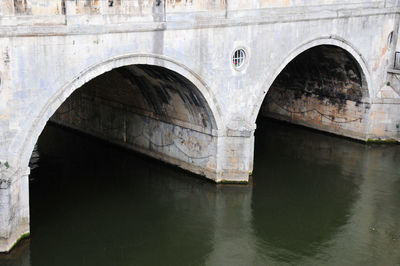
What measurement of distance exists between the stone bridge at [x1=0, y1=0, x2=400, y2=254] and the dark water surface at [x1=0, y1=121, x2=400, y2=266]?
885mm

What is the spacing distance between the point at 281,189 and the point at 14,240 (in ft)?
27.5

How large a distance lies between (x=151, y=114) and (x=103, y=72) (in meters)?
5.31

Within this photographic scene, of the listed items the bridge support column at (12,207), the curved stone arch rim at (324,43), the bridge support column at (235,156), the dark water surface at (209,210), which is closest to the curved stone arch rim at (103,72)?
the bridge support column at (12,207)

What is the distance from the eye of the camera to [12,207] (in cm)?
1321

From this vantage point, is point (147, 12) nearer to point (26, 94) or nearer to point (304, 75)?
point (26, 94)

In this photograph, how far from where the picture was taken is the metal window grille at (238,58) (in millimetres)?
17641

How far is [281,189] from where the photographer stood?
18453 millimetres

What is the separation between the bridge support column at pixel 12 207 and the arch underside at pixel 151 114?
17.7 ft

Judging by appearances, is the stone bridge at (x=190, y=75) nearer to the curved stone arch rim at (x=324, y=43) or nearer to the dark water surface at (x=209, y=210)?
the curved stone arch rim at (x=324, y=43)

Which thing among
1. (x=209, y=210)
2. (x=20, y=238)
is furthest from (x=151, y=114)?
(x=20, y=238)

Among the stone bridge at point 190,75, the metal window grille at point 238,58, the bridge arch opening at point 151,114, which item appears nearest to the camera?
the stone bridge at point 190,75

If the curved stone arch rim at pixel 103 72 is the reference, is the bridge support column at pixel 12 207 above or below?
below

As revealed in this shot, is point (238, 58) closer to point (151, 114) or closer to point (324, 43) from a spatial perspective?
point (151, 114)

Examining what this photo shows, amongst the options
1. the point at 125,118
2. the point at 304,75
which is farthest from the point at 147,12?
the point at 304,75
